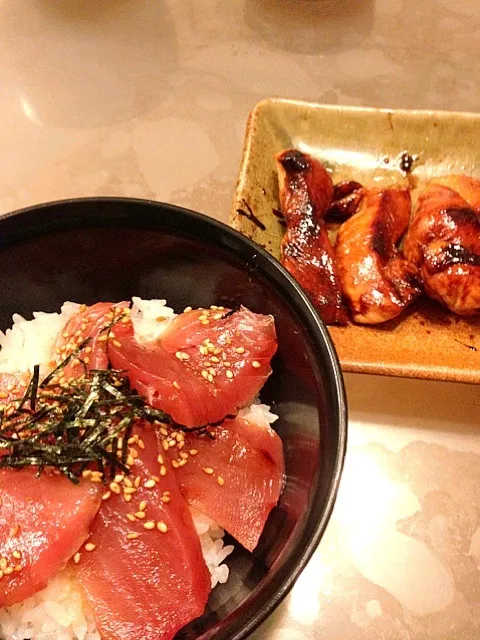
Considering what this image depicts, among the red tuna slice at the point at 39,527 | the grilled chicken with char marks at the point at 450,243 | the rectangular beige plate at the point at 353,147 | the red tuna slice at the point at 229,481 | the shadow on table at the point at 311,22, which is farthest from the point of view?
the shadow on table at the point at 311,22

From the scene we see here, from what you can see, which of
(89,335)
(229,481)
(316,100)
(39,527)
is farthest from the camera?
(316,100)

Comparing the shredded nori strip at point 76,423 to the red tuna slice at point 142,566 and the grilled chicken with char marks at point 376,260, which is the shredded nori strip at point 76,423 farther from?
the grilled chicken with char marks at point 376,260

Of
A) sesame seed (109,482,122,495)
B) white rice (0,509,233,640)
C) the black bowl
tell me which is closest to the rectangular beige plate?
the black bowl

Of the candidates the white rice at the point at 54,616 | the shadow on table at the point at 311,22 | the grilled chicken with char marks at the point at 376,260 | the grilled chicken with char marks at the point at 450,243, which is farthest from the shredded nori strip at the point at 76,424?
the shadow on table at the point at 311,22

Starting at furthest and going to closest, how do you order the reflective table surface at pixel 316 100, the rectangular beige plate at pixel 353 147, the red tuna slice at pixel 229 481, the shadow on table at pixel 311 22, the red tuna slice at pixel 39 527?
1. the shadow on table at pixel 311 22
2. the rectangular beige plate at pixel 353 147
3. the reflective table surface at pixel 316 100
4. the red tuna slice at pixel 229 481
5. the red tuna slice at pixel 39 527

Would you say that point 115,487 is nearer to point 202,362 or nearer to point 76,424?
point 76,424

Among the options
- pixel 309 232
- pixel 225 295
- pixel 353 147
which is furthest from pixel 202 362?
pixel 353 147

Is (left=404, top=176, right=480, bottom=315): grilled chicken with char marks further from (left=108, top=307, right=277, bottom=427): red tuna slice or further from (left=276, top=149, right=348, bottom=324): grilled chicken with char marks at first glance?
(left=108, top=307, right=277, bottom=427): red tuna slice
